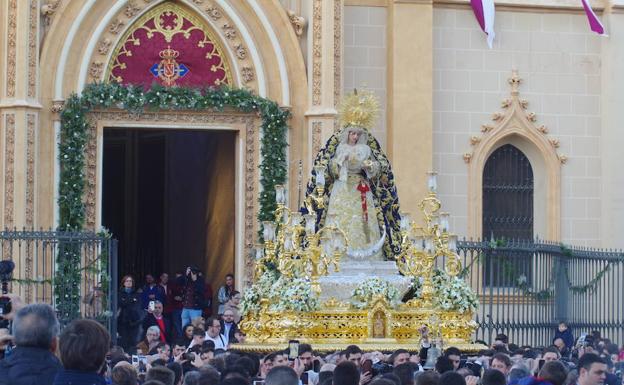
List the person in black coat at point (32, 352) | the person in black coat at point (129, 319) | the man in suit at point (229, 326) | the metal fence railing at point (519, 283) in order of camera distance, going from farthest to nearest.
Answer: the metal fence railing at point (519, 283) → the person in black coat at point (129, 319) → the man in suit at point (229, 326) → the person in black coat at point (32, 352)

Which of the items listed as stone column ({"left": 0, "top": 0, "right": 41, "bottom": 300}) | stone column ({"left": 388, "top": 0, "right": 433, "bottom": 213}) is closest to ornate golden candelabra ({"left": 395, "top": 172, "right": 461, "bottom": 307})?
stone column ({"left": 388, "top": 0, "right": 433, "bottom": 213})

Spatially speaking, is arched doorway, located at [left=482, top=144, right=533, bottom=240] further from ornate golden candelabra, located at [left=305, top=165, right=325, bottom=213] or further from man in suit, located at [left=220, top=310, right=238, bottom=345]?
ornate golden candelabra, located at [left=305, top=165, right=325, bottom=213]

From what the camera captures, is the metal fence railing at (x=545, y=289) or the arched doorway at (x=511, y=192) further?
the arched doorway at (x=511, y=192)

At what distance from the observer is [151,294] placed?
2819 centimetres

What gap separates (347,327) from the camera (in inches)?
887

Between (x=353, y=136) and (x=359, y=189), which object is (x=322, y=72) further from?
(x=359, y=189)

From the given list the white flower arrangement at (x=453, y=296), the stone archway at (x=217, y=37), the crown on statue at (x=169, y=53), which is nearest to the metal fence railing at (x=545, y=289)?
the stone archway at (x=217, y=37)

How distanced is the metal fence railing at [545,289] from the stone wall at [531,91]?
2.18 meters

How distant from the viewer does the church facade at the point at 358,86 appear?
93.9 feet

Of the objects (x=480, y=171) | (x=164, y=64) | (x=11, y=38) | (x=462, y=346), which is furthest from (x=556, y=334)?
(x=11, y=38)

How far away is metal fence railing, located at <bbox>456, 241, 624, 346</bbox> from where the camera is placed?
28578 mm

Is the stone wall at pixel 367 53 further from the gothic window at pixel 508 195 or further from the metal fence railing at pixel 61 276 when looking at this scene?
the metal fence railing at pixel 61 276

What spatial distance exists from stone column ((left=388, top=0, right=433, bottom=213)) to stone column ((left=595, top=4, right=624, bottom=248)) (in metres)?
3.59

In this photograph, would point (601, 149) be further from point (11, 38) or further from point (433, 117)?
point (11, 38)
